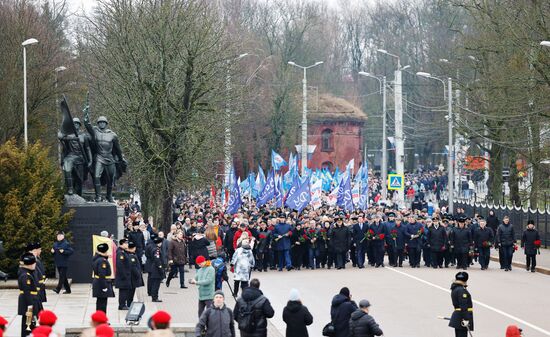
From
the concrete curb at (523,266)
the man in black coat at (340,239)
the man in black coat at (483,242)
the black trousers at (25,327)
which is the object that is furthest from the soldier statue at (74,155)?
the concrete curb at (523,266)

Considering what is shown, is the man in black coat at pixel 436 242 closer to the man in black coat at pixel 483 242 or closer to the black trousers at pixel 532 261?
the man in black coat at pixel 483 242

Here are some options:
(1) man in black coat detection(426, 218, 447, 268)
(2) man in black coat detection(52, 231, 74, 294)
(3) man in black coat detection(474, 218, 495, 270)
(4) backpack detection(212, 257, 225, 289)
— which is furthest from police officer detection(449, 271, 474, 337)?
(1) man in black coat detection(426, 218, 447, 268)

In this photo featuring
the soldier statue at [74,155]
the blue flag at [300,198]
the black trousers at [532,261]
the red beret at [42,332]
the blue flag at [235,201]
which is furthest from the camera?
the blue flag at [235,201]

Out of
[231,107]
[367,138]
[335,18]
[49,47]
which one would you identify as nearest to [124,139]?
[231,107]

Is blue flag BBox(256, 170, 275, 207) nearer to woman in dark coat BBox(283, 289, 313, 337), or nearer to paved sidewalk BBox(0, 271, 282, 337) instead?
paved sidewalk BBox(0, 271, 282, 337)

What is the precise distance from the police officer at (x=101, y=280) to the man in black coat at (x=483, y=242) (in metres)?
15.1

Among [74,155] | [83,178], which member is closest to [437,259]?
[83,178]

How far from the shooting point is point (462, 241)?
123 feet

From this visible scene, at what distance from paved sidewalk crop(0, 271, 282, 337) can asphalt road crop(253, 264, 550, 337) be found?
1787 mm

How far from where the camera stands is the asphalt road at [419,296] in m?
24.3

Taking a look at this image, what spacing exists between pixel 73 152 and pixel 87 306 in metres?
6.01

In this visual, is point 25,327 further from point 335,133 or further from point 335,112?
point 335,133

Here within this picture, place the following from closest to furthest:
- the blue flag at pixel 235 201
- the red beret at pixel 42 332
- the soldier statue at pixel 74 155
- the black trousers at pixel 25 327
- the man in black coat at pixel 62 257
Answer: the red beret at pixel 42 332
the black trousers at pixel 25 327
the man in black coat at pixel 62 257
the soldier statue at pixel 74 155
the blue flag at pixel 235 201

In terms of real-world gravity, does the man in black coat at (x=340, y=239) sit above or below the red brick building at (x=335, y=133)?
below
